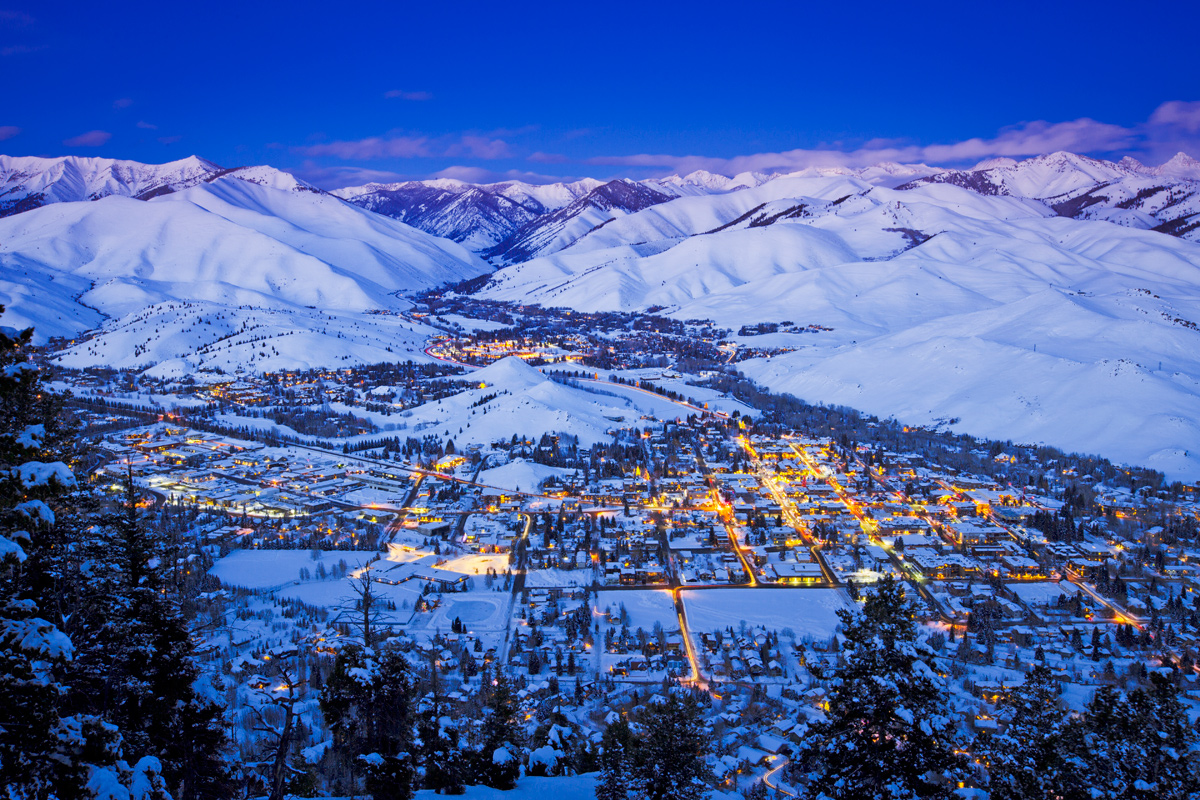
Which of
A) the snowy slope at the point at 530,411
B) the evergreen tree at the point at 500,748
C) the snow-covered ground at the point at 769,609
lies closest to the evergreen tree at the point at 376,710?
the evergreen tree at the point at 500,748

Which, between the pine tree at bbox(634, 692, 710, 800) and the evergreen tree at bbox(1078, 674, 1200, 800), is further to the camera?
Answer: the pine tree at bbox(634, 692, 710, 800)

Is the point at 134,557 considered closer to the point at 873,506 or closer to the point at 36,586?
the point at 36,586

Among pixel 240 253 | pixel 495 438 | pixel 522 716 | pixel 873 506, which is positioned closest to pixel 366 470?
pixel 495 438

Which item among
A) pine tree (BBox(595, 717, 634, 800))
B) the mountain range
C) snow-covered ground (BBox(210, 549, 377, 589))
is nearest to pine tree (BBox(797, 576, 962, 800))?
pine tree (BBox(595, 717, 634, 800))

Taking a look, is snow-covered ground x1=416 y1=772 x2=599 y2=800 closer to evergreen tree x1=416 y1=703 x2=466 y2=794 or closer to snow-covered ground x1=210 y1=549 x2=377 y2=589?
evergreen tree x1=416 y1=703 x2=466 y2=794

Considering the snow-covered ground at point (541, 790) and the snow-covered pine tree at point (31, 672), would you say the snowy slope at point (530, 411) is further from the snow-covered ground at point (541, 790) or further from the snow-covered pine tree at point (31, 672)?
the snow-covered pine tree at point (31, 672)

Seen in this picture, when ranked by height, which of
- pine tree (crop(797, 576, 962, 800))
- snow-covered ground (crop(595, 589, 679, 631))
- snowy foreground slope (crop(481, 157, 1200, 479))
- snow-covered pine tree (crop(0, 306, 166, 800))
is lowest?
snow-covered ground (crop(595, 589, 679, 631))
